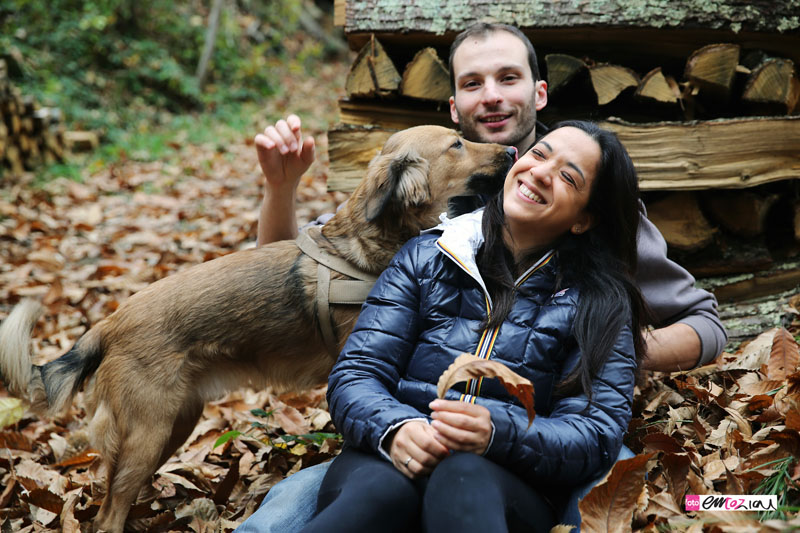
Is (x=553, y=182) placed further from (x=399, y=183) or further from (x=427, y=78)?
(x=427, y=78)

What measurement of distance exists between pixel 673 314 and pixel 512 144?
1189 mm

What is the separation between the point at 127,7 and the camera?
14.7 metres

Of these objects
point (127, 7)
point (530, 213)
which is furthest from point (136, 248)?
point (127, 7)

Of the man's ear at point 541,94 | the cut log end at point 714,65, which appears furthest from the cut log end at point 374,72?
the cut log end at point 714,65

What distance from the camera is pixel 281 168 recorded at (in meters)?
3.19

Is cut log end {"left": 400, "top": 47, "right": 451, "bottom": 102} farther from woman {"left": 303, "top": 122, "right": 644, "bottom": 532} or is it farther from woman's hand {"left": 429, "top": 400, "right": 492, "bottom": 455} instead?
woman's hand {"left": 429, "top": 400, "right": 492, "bottom": 455}

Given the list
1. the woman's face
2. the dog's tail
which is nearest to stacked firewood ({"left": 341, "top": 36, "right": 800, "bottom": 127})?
the woman's face

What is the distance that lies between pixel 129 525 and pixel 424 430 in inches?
76.6

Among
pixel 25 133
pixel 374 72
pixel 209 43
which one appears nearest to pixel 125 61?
pixel 209 43

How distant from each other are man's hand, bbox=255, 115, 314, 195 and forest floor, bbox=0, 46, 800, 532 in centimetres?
99

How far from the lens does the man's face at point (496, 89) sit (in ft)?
10.3

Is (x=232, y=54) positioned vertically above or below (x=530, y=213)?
above

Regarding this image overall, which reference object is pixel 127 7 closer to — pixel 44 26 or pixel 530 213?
pixel 44 26

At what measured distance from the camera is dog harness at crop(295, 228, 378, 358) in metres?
3.08
